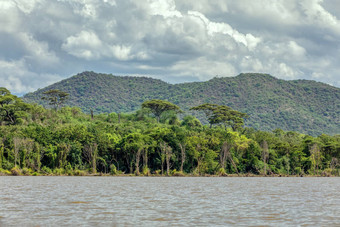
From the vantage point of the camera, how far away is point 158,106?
135750 mm

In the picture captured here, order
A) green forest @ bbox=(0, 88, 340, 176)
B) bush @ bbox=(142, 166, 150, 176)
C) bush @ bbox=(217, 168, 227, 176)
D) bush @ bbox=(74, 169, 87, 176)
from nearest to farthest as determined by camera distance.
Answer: bush @ bbox=(74, 169, 87, 176)
green forest @ bbox=(0, 88, 340, 176)
bush @ bbox=(142, 166, 150, 176)
bush @ bbox=(217, 168, 227, 176)

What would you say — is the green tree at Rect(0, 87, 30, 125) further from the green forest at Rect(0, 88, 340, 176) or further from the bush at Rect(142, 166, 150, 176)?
the bush at Rect(142, 166, 150, 176)

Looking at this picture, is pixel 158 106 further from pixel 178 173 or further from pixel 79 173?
pixel 79 173

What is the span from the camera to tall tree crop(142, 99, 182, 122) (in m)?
135

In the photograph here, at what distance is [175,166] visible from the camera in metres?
94.2

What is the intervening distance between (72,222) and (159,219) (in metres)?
4.32

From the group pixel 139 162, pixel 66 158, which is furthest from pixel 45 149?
pixel 139 162

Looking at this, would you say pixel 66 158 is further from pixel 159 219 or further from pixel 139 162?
pixel 159 219

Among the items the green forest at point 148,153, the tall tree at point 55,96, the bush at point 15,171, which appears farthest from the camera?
the tall tree at point 55,96

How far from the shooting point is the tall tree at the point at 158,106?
135 m

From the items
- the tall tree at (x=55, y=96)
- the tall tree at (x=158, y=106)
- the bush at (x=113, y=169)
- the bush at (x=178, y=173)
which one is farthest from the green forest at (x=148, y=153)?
the tall tree at (x=55, y=96)

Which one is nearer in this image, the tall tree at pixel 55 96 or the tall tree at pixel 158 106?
the tall tree at pixel 158 106

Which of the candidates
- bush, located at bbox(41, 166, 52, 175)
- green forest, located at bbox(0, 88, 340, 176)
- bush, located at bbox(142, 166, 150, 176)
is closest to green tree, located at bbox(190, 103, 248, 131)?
green forest, located at bbox(0, 88, 340, 176)

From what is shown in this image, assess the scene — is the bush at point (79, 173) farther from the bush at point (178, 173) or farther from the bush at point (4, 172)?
the bush at point (178, 173)
